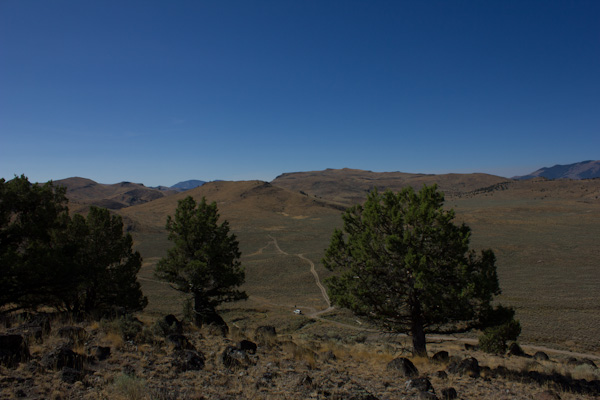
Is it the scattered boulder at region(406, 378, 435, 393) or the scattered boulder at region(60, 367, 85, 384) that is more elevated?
the scattered boulder at region(60, 367, 85, 384)

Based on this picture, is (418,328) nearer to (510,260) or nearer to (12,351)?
(12,351)

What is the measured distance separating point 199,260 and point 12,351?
13.9 metres

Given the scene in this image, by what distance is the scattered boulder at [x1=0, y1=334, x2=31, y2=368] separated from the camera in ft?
24.8

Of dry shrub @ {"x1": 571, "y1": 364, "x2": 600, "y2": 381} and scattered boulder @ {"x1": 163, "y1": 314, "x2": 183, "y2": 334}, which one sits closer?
scattered boulder @ {"x1": 163, "y1": 314, "x2": 183, "y2": 334}

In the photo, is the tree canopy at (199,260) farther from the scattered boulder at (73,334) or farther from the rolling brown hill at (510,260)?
the rolling brown hill at (510,260)

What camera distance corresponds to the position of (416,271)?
1335cm

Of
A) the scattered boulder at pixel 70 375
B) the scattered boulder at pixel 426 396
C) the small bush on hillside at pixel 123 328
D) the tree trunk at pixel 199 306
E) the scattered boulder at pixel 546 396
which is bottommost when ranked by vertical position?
the tree trunk at pixel 199 306

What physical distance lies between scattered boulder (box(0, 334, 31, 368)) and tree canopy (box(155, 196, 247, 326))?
12859 mm

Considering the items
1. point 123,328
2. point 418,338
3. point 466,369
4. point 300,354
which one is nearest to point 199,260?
point 123,328

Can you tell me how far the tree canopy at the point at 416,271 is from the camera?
44.6 feet

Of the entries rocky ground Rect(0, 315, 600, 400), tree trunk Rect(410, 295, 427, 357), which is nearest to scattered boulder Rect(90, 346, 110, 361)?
rocky ground Rect(0, 315, 600, 400)

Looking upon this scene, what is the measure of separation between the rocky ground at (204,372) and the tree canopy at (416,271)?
8.46 feet

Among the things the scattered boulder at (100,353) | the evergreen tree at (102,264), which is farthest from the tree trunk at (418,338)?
the evergreen tree at (102,264)

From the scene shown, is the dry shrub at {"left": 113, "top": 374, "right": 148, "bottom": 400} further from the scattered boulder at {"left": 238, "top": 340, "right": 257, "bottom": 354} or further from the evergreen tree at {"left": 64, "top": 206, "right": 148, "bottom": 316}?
the evergreen tree at {"left": 64, "top": 206, "right": 148, "bottom": 316}
